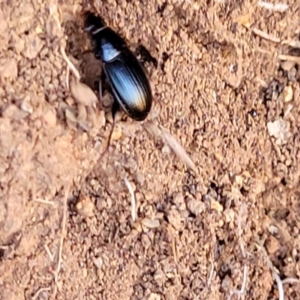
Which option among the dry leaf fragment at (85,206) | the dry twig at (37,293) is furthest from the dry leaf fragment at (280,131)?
the dry twig at (37,293)

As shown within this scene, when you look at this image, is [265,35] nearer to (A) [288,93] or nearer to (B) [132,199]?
(A) [288,93]

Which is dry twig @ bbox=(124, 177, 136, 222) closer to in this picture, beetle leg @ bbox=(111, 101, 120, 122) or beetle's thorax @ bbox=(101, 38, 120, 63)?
beetle leg @ bbox=(111, 101, 120, 122)

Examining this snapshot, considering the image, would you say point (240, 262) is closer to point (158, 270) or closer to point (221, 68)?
point (158, 270)

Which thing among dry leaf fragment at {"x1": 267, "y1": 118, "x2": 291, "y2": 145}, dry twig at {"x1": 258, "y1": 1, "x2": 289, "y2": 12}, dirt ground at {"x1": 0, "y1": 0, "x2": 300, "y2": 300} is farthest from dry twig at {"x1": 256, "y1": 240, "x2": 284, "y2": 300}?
dry twig at {"x1": 258, "y1": 1, "x2": 289, "y2": 12}

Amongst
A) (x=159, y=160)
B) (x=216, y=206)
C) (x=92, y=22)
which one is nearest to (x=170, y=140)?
(x=159, y=160)

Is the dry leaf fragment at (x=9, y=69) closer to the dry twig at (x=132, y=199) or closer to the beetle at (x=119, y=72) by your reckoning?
the beetle at (x=119, y=72)
